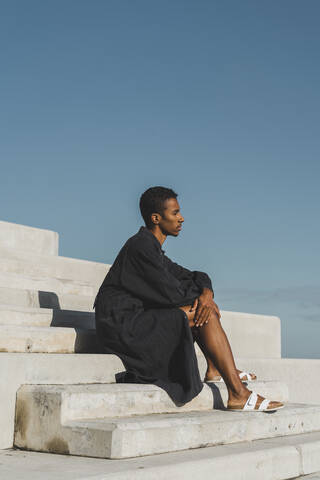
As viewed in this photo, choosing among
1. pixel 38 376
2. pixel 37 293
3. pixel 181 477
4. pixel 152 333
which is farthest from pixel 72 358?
pixel 37 293

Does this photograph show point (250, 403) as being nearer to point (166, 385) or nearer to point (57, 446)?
point (166, 385)

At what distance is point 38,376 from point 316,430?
1907 mm

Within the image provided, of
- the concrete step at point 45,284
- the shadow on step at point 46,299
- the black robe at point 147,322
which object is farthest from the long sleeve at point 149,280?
the concrete step at point 45,284

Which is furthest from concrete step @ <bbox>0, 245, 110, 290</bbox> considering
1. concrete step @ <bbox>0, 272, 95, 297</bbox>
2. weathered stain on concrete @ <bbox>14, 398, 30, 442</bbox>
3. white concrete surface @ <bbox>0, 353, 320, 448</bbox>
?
weathered stain on concrete @ <bbox>14, 398, 30, 442</bbox>

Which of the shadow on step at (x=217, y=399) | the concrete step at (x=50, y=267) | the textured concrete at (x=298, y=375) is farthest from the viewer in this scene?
the textured concrete at (x=298, y=375)

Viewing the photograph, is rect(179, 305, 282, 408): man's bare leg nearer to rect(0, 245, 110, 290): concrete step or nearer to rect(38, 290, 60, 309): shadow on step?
rect(38, 290, 60, 309): shadow on step

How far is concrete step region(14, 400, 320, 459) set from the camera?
288 cm

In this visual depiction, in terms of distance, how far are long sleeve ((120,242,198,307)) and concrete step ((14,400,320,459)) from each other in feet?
2.26

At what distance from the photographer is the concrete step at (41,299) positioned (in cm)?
471

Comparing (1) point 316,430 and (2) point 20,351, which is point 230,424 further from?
(2) point 20,351

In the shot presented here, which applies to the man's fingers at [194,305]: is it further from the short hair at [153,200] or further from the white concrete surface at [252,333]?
the white concrete surface at [252,333]

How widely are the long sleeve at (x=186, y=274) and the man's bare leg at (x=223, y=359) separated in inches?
19.1

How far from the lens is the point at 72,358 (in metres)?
3.58

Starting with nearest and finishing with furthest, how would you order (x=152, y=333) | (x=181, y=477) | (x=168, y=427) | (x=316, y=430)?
(x=181, y=477) → (x=168, y=427) → (x=152, y=333) → (x=316, y=430)
